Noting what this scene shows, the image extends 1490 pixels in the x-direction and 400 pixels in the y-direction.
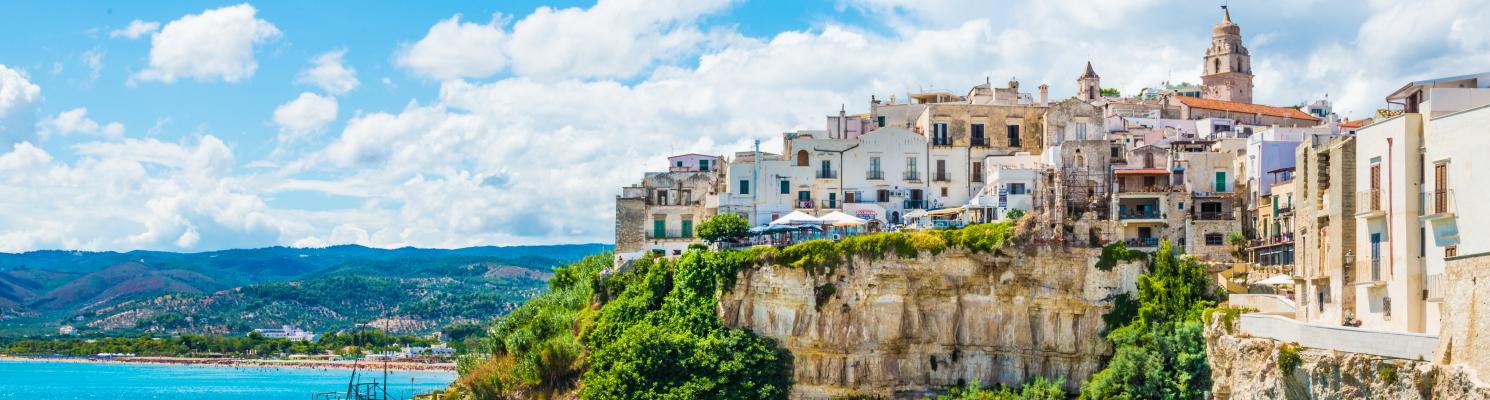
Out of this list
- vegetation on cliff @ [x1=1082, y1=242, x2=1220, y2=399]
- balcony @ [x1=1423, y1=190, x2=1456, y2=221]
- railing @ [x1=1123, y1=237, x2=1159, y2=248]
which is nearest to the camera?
balcony @ [x1=1423, y1=190, x2=1456, y2=221]

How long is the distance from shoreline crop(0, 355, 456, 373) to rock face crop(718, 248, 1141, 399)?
303ft

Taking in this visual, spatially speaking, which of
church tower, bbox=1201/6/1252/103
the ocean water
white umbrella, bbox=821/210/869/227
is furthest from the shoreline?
white umbrella, bbox=821/210/869/227

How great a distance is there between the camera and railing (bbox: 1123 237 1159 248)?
5197 cm

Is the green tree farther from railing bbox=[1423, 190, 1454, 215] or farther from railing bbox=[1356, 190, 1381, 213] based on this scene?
railing bbox=[1423, 190, 1454, 215]

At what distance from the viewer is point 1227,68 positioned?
3388 inches

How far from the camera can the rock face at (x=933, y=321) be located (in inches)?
2026

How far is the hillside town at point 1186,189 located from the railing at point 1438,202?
0.06 metres

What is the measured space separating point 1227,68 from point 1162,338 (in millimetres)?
43150

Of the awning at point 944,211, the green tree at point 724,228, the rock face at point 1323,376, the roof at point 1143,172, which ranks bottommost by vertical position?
the rock face at point 1323,376

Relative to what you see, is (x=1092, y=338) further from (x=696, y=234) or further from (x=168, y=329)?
(x=168, y=329)

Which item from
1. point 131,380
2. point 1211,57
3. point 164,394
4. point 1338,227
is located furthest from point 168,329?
point 1338,227

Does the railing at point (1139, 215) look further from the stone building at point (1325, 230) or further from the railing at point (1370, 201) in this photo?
the railing at point (1370, 201)

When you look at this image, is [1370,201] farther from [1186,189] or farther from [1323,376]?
[1186,189]

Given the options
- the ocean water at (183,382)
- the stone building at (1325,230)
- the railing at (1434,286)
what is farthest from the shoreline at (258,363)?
the railing at (1434,286)
